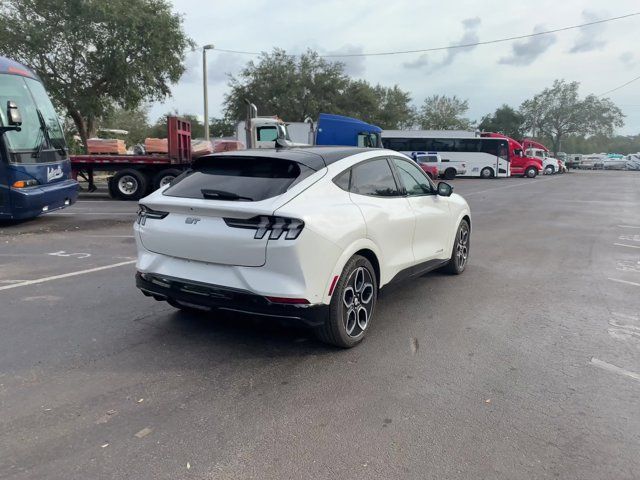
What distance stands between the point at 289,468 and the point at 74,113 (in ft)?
82.8

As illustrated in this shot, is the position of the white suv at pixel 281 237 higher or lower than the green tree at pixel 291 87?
lower

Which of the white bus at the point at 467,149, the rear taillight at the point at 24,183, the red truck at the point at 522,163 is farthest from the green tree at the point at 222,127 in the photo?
the rear taillight at the point at 24,183

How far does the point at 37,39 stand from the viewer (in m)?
21.5

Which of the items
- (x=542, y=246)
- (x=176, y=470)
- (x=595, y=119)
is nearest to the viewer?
(x=176, y=470)

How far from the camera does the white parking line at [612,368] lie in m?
3.83

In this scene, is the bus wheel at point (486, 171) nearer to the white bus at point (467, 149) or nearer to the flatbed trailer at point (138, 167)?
the white bus at point (467, 149)

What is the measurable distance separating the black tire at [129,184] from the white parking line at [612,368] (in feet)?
48.3

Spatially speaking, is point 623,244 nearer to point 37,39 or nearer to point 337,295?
point 337,295

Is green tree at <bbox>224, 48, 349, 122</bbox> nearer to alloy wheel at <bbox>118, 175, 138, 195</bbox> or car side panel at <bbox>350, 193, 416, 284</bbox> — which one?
alloy wheel at <bbox>118, 175, 138, 195</bbox>

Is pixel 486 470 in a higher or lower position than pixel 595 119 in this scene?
lower

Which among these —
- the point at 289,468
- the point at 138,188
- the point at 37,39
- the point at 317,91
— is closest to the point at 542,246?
the point at 289,468

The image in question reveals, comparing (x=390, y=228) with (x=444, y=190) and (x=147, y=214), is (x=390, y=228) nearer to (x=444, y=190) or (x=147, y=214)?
(x=444, y=190)

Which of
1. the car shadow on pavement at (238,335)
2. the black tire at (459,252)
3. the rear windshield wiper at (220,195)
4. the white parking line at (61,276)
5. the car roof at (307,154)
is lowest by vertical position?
the white parking line at (61,276)

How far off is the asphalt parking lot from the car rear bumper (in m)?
0.30
